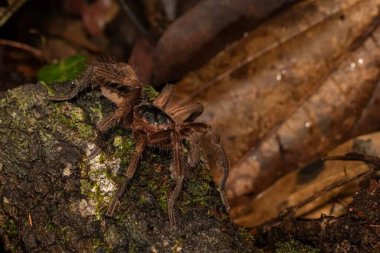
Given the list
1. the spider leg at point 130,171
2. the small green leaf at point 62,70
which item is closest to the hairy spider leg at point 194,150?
the spider leg at point 130,171

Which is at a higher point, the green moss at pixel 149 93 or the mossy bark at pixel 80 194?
the green moss at pixel 149 93

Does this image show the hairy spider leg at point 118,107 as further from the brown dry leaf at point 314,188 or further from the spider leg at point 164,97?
the brown dry leaf at point 314,188

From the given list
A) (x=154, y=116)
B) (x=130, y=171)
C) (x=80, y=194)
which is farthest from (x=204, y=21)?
(x=80, y=194)

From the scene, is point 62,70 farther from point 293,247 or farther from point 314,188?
point 293,247

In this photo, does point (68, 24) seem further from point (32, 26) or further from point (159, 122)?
point (159, 122)

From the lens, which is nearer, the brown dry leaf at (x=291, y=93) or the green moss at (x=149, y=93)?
the green moss at (x=149, y=93)

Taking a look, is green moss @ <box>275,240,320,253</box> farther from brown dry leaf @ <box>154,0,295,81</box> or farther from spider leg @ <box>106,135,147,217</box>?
brown dry leaf @ <box>154,0,295,81</box>
